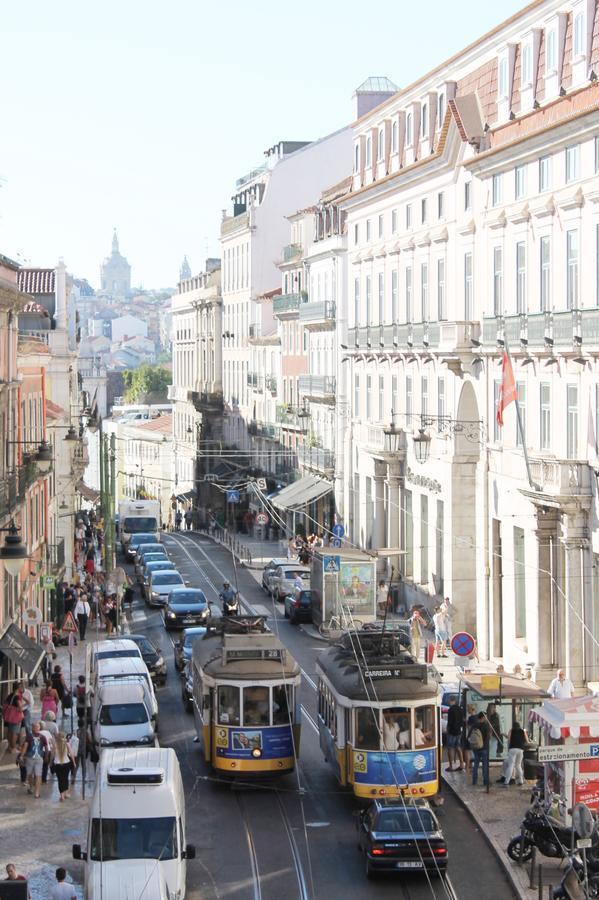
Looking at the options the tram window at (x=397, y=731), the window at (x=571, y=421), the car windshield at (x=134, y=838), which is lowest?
the car windshield at (x=134, y=838)

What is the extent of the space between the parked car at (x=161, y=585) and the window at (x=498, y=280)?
710 inches

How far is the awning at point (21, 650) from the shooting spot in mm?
35875

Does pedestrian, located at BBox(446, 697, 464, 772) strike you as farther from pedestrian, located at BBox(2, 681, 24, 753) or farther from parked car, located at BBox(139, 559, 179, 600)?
parked car, located at BBox(139, 559, 179, 600)

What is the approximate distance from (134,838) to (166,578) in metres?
35.7

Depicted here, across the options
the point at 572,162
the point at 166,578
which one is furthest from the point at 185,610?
the point at 572,162

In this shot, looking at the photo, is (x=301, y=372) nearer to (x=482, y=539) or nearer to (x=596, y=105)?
(x=482, y=539)

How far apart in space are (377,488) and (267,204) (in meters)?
40.1

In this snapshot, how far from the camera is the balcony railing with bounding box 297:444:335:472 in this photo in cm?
7169

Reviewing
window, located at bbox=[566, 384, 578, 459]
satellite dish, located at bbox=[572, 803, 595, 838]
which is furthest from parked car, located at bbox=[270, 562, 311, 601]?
satellite dish, located at bbox=[572, 803, 595, 838]

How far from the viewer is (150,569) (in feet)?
205

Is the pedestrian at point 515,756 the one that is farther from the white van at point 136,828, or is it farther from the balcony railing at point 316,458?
the balcony railing at point 316,458

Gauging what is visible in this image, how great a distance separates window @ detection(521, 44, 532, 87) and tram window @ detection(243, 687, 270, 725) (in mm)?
19394

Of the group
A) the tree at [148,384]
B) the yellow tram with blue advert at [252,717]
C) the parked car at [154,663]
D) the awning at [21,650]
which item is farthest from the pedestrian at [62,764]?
the tree at [148,384]

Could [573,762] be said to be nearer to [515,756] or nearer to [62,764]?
[515,756]
